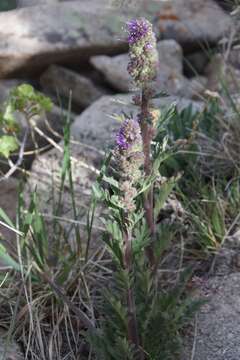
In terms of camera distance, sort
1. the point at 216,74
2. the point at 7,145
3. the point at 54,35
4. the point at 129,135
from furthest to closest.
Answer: the point at 54,35, the point at 216,74, the point at 7,145, the point at 129,135

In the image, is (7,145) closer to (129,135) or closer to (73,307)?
(73,307)

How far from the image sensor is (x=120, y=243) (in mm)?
1678

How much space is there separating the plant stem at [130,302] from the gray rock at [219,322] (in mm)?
243

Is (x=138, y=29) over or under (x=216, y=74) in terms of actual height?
over

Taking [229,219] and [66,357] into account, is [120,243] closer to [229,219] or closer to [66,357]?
[66,357]

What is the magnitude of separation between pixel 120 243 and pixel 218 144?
1160 mm

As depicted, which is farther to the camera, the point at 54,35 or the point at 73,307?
the point at 54,35

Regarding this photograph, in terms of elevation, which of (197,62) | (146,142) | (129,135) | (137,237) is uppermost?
(129,135)

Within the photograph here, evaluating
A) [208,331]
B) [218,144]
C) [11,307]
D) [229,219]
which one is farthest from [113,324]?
[218,144]

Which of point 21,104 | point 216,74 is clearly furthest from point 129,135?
point 216,74

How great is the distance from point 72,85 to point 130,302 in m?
2.16

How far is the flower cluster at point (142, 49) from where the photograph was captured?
1694mm

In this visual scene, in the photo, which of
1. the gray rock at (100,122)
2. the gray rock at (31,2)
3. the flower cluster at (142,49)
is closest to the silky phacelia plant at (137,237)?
the flower cluster at (142,49)

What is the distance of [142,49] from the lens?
1.71 meters
